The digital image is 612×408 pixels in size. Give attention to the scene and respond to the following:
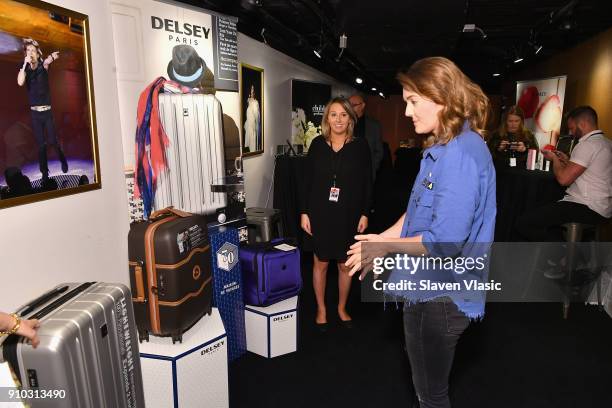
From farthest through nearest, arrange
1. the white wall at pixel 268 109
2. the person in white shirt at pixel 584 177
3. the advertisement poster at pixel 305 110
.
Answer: the advertisement poster at pixel 305 110 → the white wall at pixel 268 109 → the person in white shirt at pixel 584 177

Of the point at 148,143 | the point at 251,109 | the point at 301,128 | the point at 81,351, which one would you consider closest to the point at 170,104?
the point at 148,143

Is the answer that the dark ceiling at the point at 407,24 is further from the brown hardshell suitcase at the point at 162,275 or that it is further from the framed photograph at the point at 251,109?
the brown hardshell suitcase at the point at 162,275

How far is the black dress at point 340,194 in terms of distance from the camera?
8.88ft

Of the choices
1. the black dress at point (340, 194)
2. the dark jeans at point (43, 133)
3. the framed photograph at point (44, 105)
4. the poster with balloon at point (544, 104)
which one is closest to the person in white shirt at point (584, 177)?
the black dress at point (340, 194)

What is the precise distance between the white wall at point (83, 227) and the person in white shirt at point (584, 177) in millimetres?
3069

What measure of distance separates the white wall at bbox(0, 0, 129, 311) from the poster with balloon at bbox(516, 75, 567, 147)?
4.80 metres

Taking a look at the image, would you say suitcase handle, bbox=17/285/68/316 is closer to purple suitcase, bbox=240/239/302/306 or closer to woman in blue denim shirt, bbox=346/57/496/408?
woman in blue denim shirt, bbox=346/57/496/408

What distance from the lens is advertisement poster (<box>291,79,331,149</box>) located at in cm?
551

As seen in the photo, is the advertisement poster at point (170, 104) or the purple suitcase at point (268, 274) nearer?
the advertisement poster at point (170, 104)

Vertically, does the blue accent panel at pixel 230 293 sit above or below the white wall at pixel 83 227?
below

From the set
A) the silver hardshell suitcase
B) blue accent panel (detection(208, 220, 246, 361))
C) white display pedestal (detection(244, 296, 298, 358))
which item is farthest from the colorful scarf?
white display pedestal (detection(244, 296, 298, 358))

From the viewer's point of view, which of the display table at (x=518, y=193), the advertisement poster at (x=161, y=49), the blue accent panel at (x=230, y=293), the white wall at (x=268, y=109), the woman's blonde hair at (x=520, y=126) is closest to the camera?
the advertisement poster at (x=161, y=49)

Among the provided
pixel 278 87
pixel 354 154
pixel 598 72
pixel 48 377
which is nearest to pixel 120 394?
pixel 48 377

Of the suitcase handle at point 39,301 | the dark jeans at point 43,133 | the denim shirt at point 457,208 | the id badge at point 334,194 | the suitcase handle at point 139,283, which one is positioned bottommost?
the suitcase handle at point 139,283
